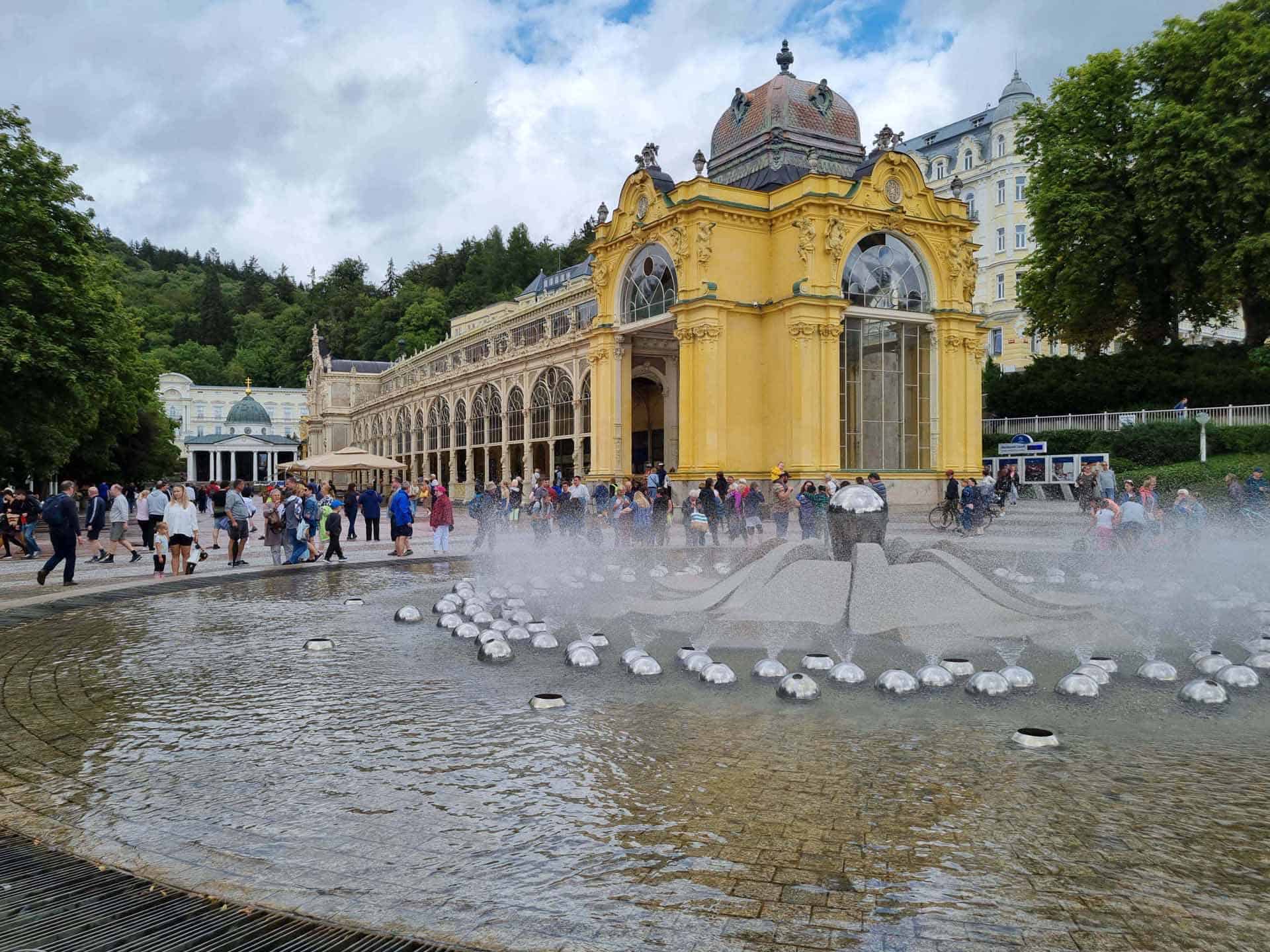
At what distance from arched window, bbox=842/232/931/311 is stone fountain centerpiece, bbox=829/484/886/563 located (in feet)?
82.7

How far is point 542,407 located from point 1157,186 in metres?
34.5

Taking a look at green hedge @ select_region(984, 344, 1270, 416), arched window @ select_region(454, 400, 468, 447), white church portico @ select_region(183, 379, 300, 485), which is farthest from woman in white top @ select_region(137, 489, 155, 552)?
white church portico @ select_region(183, 379, 300, 485)

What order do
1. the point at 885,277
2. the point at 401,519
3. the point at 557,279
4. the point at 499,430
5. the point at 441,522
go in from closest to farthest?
the point at 401,519 → the point at 441,522 → the point at 885,277 → the point at 499,430 → the point at 557,279

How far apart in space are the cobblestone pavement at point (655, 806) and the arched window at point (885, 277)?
2890cm

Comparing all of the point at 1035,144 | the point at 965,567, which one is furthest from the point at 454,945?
the point at 1035,144

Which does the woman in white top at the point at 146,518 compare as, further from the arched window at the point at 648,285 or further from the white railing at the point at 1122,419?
the white railing at the point at 1122,419

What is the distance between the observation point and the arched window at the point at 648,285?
37.4 meters

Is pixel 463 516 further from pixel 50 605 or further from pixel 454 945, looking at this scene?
pixel 454 945

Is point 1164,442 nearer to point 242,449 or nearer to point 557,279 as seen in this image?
point 557,279

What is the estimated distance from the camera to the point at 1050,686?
26.7 feet

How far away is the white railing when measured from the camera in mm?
36125

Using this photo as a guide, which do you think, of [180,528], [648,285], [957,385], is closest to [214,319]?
[648,285]

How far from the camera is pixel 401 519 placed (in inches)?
904

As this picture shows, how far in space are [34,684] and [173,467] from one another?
2164 inches
